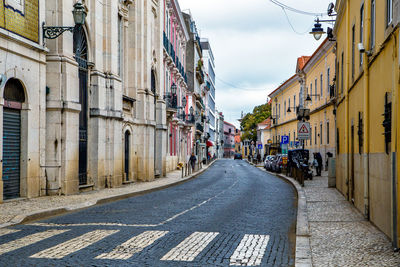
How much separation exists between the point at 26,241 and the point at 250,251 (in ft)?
12.7

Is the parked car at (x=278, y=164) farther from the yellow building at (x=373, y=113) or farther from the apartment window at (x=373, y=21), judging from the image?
the apartment window at (x=373, y=21)

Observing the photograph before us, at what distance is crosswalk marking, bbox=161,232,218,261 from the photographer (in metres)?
7.41

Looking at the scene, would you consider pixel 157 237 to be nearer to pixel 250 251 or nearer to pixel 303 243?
pixel 250 251

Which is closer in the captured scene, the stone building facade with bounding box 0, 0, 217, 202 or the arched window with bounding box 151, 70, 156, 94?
the stone building facade with bounding box 0, 0, 217, 202

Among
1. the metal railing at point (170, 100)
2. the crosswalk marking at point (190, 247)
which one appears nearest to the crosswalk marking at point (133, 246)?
the crosswalk marking at point (190, 247)

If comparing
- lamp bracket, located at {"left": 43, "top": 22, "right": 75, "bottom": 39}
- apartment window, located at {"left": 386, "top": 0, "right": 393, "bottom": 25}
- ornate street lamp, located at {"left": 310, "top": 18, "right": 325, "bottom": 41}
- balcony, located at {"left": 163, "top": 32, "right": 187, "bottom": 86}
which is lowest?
apartment window, located at {"left": 386, "top": 0, "right": 393, "bottom": 25}

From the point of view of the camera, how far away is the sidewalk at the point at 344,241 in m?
6.99

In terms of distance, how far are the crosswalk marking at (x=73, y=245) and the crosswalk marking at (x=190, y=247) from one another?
150 centimetres

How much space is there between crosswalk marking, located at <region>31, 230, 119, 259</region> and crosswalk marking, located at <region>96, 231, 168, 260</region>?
583 millimetres

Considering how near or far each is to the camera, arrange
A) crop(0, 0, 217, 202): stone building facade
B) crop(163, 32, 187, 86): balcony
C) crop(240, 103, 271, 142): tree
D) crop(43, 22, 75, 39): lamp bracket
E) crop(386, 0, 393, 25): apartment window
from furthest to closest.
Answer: crop(240, 103, 271, 142): tree → crop(163, 32, 187, 86): balcony → crop(43, 22, 75, 39): lamp bracket → crop(0, 0, 217, 202): stone building facade → crop(386, 0, 393, 25): apartment window

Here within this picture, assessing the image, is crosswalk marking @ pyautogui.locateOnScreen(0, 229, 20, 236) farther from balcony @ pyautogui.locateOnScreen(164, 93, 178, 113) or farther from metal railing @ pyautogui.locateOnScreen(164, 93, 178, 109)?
metal railing @ pyautogui.locateOnScreen(164, 93, 178, 109)

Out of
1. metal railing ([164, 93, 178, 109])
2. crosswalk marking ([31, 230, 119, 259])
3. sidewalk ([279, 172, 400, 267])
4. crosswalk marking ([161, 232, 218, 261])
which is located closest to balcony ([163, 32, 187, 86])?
metal railing ([164, 93, 178, 109])

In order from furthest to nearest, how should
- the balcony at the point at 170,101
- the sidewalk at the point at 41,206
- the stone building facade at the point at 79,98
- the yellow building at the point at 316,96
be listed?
the balcony at the point at 170,101 < the yellow building at the point at 316,96 < the stone building facade at the point at 79,98 < the sidewalk at the point at 41,206

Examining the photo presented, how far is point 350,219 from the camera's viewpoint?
11.5 m
